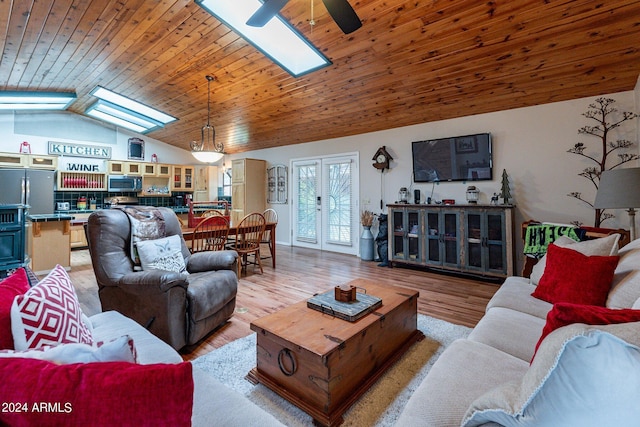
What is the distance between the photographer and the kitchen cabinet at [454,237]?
376 cm

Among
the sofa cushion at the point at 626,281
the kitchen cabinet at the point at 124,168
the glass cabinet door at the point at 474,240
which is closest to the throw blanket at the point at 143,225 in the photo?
the sofa cushion at the point at 626,281

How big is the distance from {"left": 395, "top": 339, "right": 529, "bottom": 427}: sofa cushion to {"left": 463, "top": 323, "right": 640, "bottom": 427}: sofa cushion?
304mm

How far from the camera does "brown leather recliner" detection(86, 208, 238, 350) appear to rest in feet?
6.58

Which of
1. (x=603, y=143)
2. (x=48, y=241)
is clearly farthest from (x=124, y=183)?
(x=603, y=143)

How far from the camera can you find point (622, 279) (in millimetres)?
1561

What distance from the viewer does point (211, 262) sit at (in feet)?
8.63

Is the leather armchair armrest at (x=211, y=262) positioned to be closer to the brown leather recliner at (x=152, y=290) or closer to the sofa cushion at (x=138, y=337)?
the brown leather recliner at (x=152, y=290)

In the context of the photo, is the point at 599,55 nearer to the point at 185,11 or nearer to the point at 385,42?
the point at 385,42

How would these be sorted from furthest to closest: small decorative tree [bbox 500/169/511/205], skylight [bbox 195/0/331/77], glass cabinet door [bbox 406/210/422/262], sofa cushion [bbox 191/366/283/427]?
1. glass cabinet door [bbox 406/210/422/262]
2. small decorative tree [bbox 500/169/511/205]
3. skylight [bbox 195/0/331/77]
4. sofa cushion [bbox 191/366/283/427]

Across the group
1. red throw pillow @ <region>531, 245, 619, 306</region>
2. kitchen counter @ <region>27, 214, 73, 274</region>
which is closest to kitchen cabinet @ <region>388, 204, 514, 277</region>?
red throw pillow @ <region>531, 245, 619, 306</region>

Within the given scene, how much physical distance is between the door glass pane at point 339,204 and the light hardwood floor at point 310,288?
642 millimetres

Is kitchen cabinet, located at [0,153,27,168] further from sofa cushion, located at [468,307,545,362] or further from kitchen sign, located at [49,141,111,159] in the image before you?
sofa cushion, located at [468,307,545,362]

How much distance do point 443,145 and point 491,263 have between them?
73.1 inches

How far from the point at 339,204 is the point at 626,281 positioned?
4.54 metres
